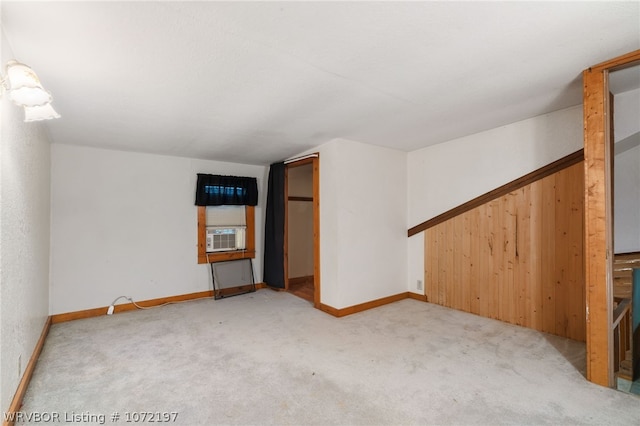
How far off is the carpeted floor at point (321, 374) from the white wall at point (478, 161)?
1.47 m

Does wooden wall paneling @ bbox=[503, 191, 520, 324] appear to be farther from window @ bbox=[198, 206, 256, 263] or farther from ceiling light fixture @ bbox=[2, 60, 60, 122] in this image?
ceiling light fixture @ bbox=[2, 60, 60, 122]

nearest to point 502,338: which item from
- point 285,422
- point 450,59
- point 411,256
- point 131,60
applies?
point 411,256

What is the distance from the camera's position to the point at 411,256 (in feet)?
14.2

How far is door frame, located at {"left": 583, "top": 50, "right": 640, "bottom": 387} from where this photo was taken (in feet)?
6.56

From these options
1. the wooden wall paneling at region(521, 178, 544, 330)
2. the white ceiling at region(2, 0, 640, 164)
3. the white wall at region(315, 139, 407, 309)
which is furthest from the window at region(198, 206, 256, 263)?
the wooden wall paneling at region(521, 178, 544, 330)

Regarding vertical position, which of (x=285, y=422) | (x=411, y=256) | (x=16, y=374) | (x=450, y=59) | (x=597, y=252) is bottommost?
(x=285, y=422)

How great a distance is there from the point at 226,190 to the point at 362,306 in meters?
2.81

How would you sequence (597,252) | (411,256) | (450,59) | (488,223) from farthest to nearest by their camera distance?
(411,256), (488,223), (597,252), (450,59)

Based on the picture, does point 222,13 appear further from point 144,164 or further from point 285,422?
point 144,164

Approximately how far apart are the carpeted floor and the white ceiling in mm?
2204

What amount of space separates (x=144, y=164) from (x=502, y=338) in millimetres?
4932

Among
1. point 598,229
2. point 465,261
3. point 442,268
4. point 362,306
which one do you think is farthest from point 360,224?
point 598,229

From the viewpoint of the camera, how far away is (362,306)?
378cm

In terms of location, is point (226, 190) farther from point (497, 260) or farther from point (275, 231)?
point (497, 260)
